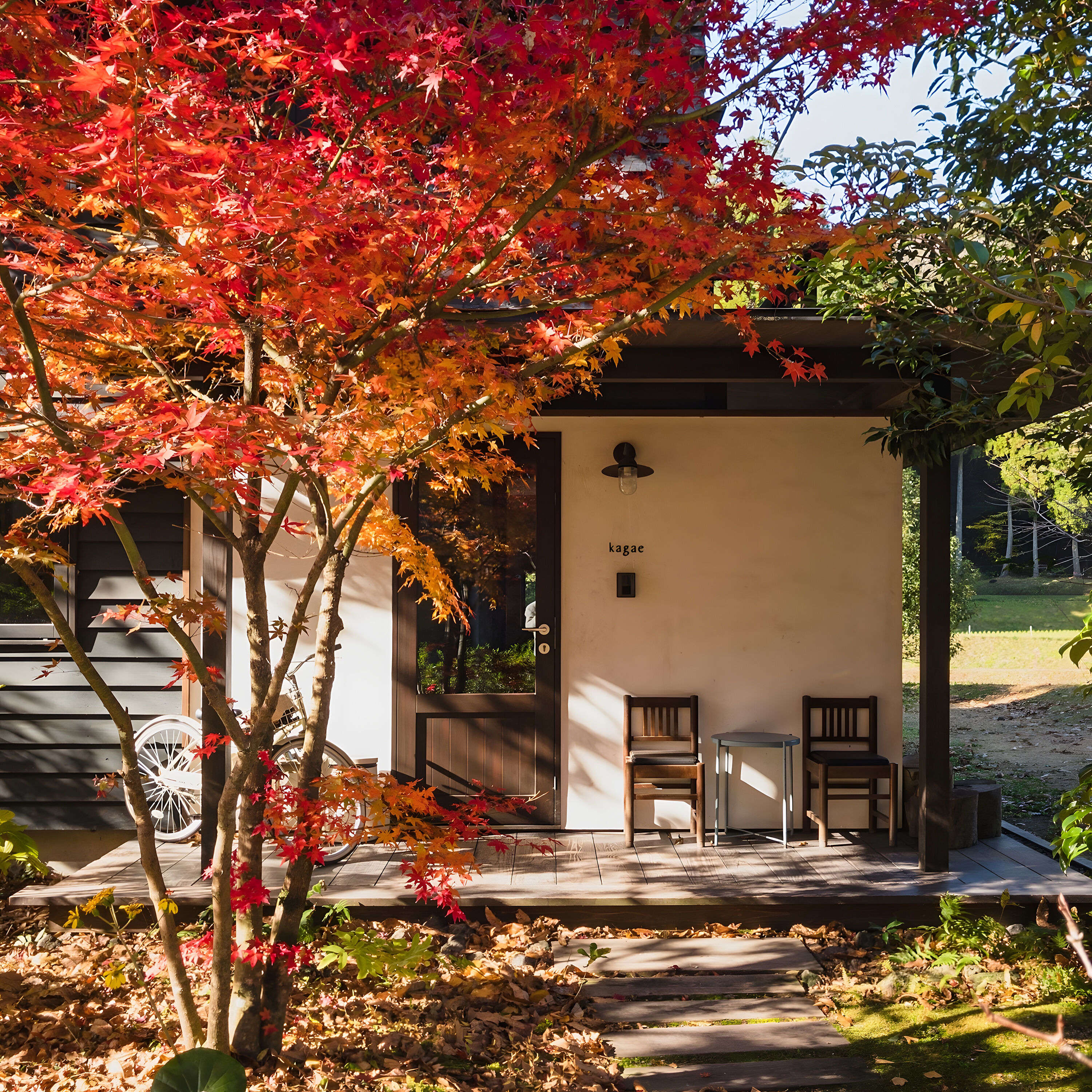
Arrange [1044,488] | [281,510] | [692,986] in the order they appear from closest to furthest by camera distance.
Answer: [281,510] < [692,986] < [1044,488]

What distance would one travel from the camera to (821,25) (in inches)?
105

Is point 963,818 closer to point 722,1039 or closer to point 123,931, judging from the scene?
point 722,1039

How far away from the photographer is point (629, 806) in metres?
5.03

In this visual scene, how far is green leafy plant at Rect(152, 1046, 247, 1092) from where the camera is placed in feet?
7.65

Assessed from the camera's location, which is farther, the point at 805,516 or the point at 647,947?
the point at 805,516

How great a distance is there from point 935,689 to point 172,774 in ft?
13.5

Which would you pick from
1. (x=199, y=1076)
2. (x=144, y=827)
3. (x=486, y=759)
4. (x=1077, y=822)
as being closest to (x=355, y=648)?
(x=486, y=759)

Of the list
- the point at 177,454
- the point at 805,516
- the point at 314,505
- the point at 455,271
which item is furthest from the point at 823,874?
the point at 177,454

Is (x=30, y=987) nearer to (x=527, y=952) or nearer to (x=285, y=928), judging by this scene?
(x=285, y=928)

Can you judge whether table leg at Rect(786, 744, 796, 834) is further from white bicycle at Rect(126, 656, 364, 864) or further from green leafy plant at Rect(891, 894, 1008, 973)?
white bicycle at Rect(126, 656, 364, 864)

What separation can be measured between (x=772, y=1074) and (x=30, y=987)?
286 centimetres

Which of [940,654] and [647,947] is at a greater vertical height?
[940,654]

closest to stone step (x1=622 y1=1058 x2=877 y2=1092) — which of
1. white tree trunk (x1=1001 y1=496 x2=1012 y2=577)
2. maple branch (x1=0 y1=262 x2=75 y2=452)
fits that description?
maple branch (x1=0 y1=262 x2=75 y2=452)

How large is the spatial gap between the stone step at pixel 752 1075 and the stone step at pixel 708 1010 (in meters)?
0.30
